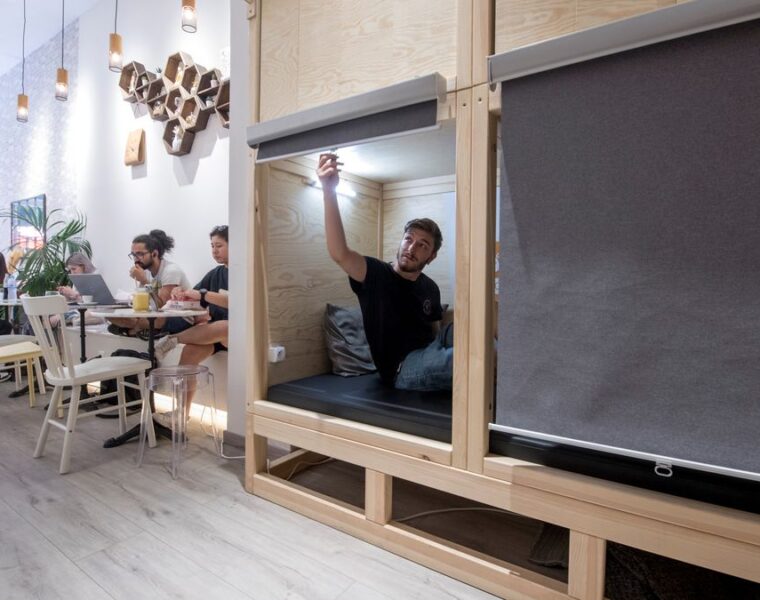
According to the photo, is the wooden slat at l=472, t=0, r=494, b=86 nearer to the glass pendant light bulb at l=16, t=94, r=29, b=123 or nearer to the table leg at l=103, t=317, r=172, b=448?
the table leg at l=103, t=317, r=172, b=448

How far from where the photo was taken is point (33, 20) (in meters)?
4.89

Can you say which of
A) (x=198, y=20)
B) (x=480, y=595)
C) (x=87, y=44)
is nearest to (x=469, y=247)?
(x=480, y=595)

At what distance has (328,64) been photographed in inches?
68.2

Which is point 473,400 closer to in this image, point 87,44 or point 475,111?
point 475,111

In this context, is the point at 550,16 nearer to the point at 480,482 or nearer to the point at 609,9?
the point at 609,9

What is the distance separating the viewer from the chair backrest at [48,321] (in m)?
2.14

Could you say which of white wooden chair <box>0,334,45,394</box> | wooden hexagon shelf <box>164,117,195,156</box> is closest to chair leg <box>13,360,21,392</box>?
white wooden chair <box>0,334,45,394</box>

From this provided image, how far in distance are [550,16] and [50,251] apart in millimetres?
4573

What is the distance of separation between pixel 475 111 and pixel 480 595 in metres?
1.53

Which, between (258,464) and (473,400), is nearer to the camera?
(473,400)

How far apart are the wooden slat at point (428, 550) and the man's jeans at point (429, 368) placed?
55 cm

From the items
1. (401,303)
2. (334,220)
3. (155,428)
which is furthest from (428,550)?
(155,428)

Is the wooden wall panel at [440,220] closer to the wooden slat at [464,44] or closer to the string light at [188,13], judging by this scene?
the wooden slat at [464,44]

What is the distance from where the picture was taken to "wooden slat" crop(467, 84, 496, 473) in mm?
1395
